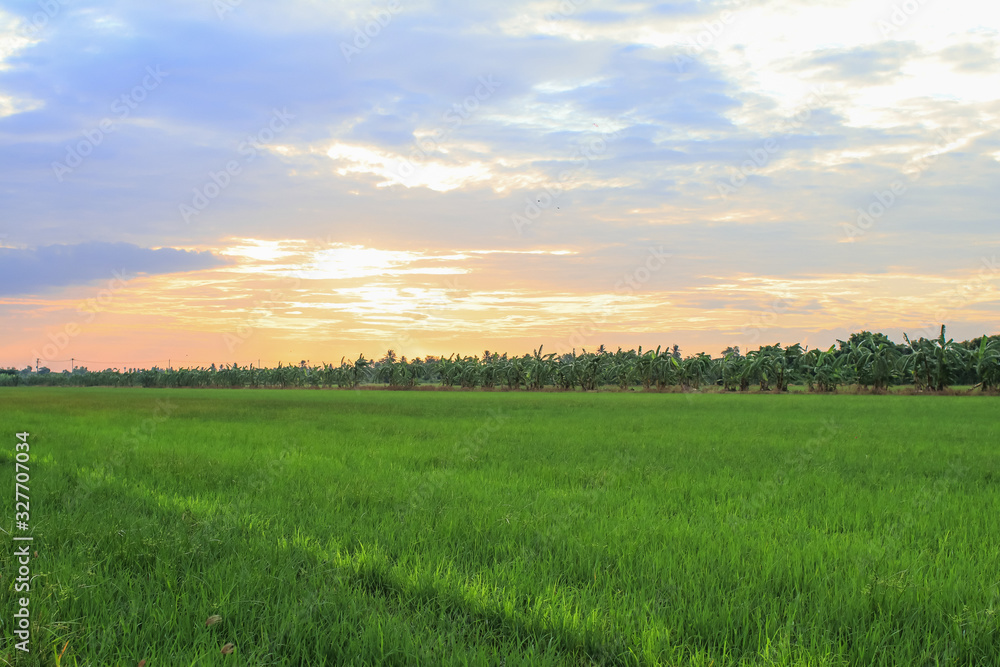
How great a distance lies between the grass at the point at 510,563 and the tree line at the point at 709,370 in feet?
146

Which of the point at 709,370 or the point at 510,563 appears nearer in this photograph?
the point at 510,563

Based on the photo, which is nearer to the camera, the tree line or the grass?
the grass

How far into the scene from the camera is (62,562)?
4430mm

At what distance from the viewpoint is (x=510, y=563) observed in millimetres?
4496

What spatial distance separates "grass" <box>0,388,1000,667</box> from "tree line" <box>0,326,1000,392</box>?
4453cm

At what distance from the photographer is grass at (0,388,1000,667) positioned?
3285mm

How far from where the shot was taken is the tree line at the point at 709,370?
151ft

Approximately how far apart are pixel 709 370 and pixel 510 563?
6367 cm

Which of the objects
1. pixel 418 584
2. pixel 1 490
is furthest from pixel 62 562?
pixel 1 490

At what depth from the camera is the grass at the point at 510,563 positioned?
10.8 feet

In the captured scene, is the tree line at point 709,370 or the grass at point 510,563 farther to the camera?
the tree line at point 709,370

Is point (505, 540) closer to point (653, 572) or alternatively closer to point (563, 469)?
point (653, 572)

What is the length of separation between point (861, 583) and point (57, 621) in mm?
5136

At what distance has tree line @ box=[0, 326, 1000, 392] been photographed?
45906 mm
